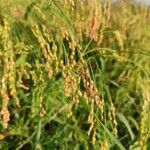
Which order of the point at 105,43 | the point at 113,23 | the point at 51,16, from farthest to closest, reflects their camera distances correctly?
the point at 113,23 < the point at 105,43 < the point at 51,16

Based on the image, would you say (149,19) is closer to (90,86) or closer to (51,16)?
(51,16)

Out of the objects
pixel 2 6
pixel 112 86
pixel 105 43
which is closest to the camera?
pixel 2 6

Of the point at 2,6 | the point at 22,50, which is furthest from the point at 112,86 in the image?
the point at 2,6

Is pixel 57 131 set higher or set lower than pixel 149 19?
lower

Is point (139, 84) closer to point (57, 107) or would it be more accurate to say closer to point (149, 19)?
point (57, 107)

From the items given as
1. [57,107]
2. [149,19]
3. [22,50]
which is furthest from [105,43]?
[22,50]

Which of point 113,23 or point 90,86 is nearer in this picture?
point 90,86

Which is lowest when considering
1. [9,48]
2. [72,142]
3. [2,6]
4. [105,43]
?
[72,142]
